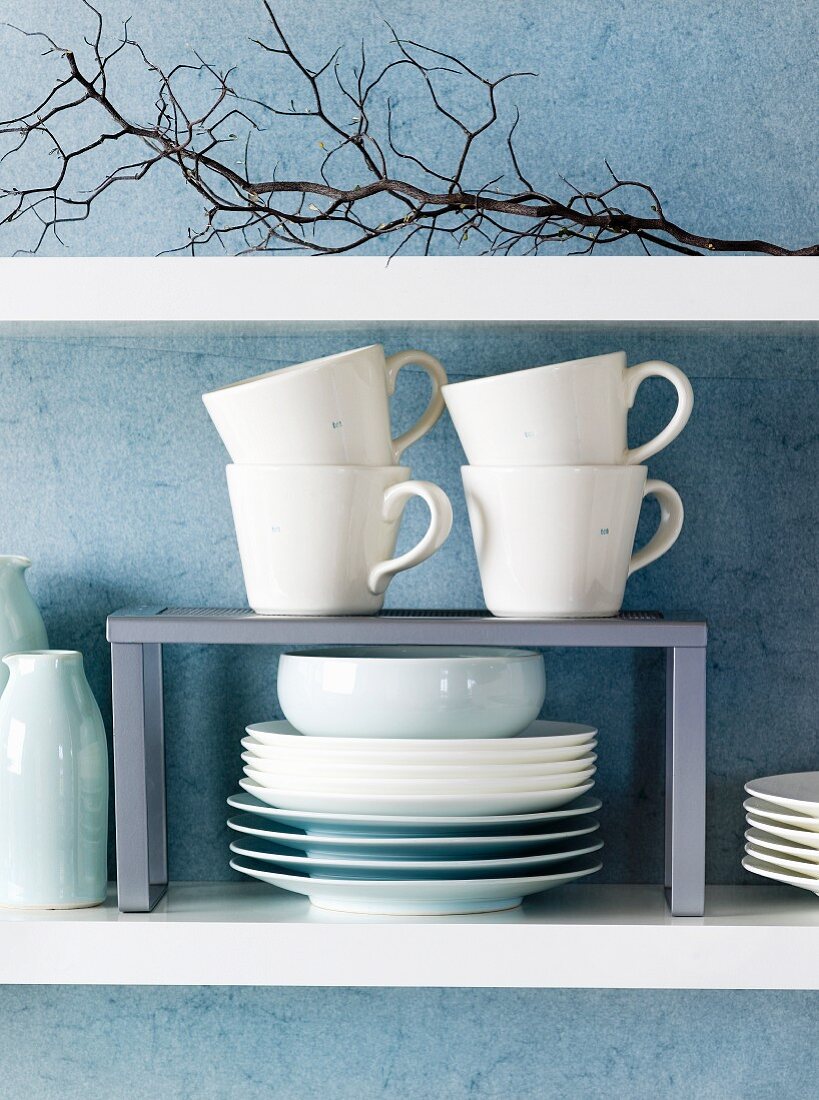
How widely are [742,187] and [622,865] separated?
54cm

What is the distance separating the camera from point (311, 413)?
31.2 inches

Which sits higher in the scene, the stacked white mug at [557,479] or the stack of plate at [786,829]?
the stacked white mug at [557,479]

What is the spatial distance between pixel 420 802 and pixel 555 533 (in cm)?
19

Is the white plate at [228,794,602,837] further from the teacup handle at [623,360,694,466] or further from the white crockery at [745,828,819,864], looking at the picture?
the teacup handle at [623,360,694,466]

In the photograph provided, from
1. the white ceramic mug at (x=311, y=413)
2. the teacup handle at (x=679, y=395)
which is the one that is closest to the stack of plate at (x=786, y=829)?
the teacup handle at (x=679, y=395)

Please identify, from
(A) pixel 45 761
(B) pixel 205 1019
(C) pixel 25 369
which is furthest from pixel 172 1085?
(C) pixel 25 369

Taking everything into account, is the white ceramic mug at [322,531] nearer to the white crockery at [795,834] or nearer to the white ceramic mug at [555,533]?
the white ceramic mug at [555,533]

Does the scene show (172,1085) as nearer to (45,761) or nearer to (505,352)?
(45,761)

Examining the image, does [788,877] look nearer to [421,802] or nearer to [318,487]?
[421,802]

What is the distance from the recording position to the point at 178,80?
99 centimetres

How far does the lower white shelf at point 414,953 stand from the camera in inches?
30.5

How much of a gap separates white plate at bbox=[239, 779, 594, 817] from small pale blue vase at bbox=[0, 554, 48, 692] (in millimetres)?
223

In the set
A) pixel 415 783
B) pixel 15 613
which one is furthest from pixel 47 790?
pixel 415 783

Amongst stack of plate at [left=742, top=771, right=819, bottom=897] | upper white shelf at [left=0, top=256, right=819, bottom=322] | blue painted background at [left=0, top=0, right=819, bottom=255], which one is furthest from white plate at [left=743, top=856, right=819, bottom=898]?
blue painted background at [left=0, top=0, right=819, bottom=255]
